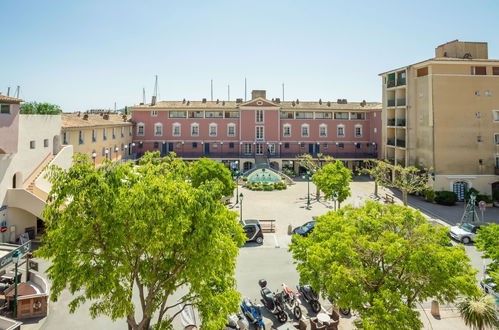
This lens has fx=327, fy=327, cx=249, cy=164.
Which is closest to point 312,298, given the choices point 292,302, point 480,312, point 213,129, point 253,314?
point 292,302

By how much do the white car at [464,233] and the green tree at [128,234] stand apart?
62.7ft

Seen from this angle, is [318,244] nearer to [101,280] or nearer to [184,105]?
[101,280]

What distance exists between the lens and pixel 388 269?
9.16 m

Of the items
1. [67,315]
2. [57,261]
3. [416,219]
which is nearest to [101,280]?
[57,261]

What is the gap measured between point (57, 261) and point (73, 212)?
122cm

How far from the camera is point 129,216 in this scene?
25.3ft

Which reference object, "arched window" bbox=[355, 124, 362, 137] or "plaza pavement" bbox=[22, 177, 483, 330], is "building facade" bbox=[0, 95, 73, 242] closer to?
"plaza pavement" bbox=[22, 177, 483, 330]

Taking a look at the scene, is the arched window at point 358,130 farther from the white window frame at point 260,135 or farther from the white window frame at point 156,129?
the white window frame at point 156,129

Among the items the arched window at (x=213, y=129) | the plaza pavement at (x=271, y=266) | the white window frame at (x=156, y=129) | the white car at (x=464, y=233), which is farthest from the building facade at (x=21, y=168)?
the arched window at (x=213, y=129)

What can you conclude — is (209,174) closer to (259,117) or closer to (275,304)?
(275,304)

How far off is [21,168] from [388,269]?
22.1m

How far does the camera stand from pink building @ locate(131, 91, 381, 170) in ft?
160

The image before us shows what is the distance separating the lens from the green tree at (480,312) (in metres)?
9.70

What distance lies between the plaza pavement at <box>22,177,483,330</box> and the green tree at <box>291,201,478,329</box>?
3.13 metres
